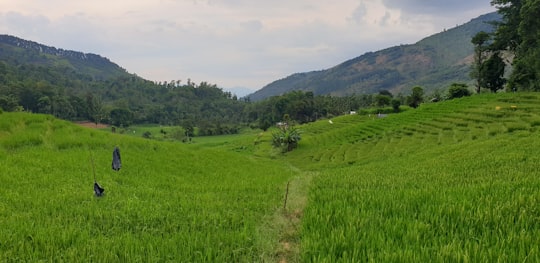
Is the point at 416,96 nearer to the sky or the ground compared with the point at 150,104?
nearer to the ground

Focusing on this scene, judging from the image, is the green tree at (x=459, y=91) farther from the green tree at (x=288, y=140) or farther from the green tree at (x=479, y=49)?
the green tree at (x=288, y=140)

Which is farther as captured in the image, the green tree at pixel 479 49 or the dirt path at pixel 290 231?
the green tree at pixel 479 49

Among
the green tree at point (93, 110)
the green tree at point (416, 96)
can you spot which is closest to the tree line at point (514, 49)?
the green tree at point (416, 96)

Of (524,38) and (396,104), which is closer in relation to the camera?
(524,38)

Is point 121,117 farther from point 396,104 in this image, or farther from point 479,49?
point 479,49

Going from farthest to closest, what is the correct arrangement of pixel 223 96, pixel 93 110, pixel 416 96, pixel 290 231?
pixel 223 96 < pixel 93 110 < pixel 416 96 < pixel 290 231

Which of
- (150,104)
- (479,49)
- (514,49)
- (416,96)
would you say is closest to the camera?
(514,49)

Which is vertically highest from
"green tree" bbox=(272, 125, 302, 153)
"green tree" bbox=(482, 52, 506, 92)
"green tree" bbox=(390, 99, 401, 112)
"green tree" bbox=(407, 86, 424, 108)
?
"green tree" bbox=(482, 52, 506, 92)

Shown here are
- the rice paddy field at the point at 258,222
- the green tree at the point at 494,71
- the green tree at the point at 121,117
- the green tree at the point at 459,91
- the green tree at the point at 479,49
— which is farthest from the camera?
the green tree at the point at 121,117

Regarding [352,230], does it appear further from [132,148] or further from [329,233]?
[132,148]

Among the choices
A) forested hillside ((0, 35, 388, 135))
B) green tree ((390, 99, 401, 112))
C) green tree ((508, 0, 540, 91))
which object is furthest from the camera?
forested hillside ((0, 35, 388, 135))

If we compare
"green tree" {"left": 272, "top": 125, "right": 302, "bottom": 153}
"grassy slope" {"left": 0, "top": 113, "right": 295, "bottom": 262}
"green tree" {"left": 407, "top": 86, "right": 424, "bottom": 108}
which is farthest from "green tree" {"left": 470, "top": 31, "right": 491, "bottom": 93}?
"grassy slope" {"left": 0, "top": 113, "right": 295, "bottom": 262}

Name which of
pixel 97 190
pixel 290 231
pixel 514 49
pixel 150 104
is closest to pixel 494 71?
pixel 514 49

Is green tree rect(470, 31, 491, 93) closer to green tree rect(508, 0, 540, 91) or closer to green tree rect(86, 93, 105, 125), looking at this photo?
green tree rect(508, 0, 540, 91)
